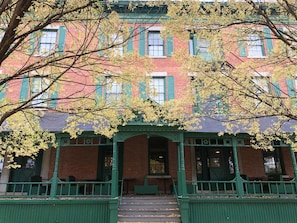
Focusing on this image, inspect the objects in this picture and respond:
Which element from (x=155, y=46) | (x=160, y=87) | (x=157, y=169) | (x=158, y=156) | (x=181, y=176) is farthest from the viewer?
Answer: (x=155, y=46)

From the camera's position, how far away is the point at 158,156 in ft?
44.3

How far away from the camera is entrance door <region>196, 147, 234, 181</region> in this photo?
13.5 meters

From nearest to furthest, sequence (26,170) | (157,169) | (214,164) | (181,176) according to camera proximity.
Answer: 1. (181,176)
2. (26,170)
3. (157,169)
4. (214,164)

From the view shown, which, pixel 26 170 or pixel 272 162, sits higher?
pixel 272 162

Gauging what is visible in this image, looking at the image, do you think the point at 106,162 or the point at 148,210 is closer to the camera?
the point at 148,210

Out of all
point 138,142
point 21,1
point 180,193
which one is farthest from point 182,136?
point 21,1

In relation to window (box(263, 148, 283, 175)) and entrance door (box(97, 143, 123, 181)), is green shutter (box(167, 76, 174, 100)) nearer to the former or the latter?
entrance door (box(97, 143, 123, 181))

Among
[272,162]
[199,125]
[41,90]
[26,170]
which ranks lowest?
[26,170]

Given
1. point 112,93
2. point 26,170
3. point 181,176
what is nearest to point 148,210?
point 181,176

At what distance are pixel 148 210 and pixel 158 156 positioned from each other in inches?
160

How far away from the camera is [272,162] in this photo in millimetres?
13953

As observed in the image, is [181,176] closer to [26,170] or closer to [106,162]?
[106,162]

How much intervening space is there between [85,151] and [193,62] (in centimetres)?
852

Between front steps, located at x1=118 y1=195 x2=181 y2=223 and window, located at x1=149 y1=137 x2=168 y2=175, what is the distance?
257 cm
